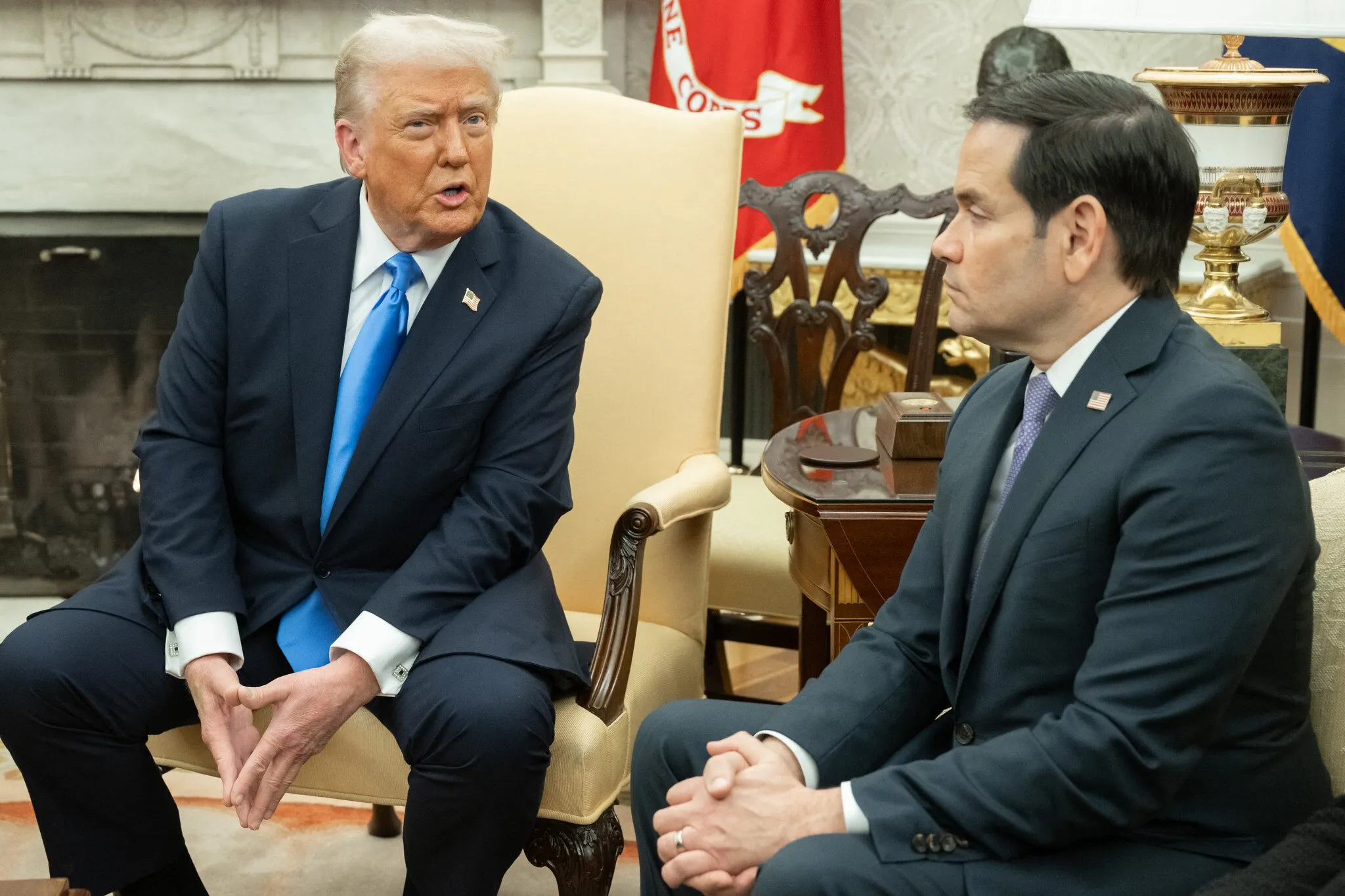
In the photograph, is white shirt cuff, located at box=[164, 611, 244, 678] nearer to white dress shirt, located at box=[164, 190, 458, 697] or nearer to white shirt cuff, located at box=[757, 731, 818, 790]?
white dress shirt, located at box=[164, 190, 458, 697]

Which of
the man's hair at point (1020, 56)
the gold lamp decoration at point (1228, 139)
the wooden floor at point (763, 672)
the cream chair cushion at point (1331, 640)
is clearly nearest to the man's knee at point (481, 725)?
the cream chair cushion at point (1331, 640)

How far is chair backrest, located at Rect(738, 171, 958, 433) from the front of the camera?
2.92 metres

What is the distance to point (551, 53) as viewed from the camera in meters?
4.05

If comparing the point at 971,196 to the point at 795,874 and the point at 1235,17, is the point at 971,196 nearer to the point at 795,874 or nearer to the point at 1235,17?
the point at 795,874

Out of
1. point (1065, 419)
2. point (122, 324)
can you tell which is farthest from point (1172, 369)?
point (122, 324)

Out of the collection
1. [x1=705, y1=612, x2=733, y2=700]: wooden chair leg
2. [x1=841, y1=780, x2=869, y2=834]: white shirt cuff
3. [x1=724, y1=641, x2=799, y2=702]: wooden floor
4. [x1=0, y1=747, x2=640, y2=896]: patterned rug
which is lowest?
[x1=724, y1=641, x2=799, y2=702]: wooden floor

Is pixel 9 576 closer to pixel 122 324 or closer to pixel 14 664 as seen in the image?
pixel 122 324

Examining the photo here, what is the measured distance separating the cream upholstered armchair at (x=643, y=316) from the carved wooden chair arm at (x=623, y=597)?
0.10 meters

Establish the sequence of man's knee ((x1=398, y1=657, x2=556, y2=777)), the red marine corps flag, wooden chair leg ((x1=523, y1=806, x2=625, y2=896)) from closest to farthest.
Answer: man's knee ((x1=398, y1=657, x2=556, y2=777)) → wooden chair leg ((x1=523, y1=806, x2=625, y2=896)) → the red marine corps flag

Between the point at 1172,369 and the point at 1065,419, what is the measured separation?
0.36 feet

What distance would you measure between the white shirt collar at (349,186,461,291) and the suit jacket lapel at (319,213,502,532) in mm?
20

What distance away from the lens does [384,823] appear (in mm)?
2553

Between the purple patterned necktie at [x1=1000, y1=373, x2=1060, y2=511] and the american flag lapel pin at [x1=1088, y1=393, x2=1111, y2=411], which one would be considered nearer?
the american flag lapel pin at [x1=1088, y1=393, x2=1111, y2=411]

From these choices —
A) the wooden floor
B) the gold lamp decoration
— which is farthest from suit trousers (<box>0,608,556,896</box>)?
the wooden floor
